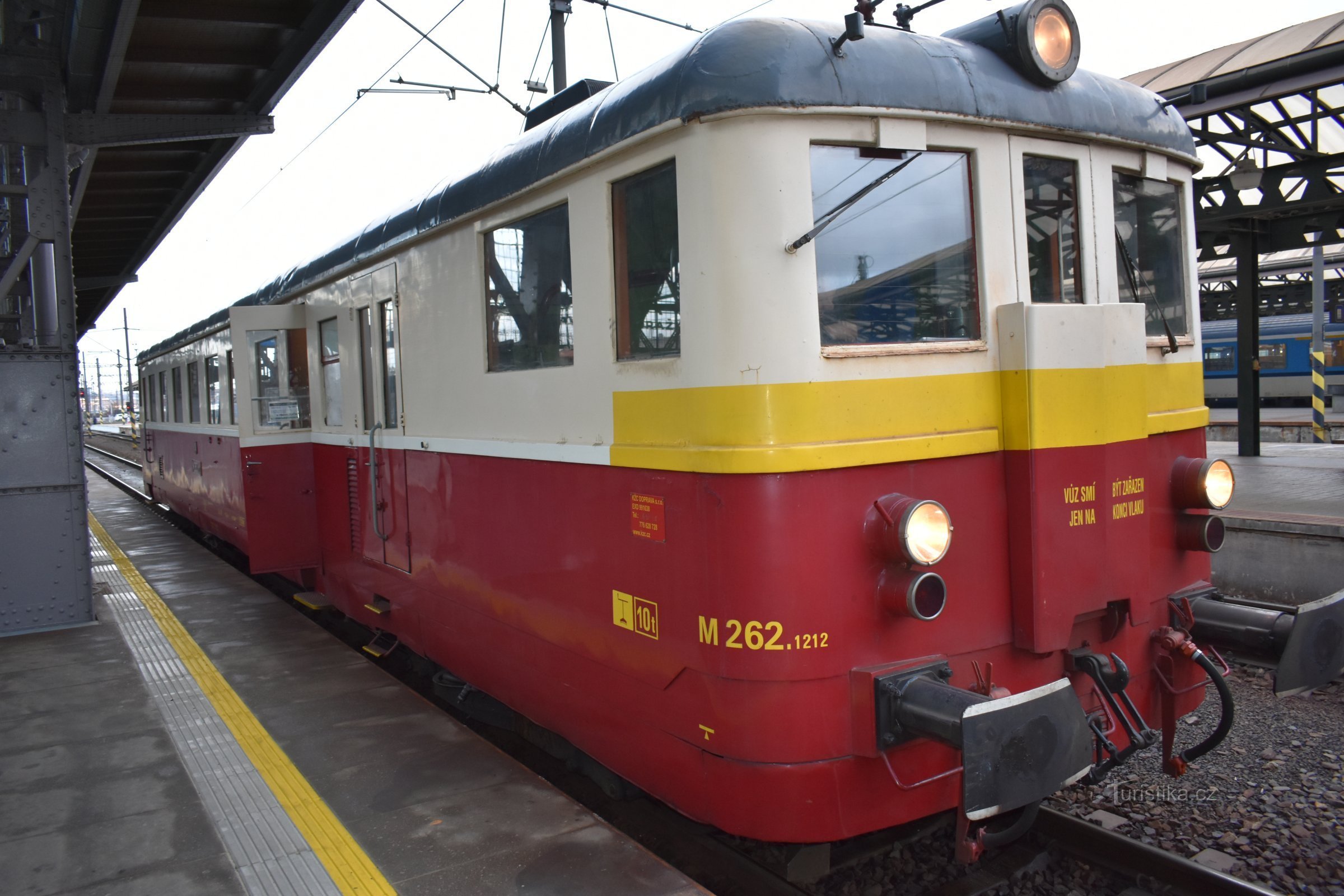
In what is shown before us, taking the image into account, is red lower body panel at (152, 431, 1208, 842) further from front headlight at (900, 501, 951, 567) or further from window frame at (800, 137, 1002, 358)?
window frame at (800, 137, 1002, 358)

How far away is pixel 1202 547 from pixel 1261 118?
10.7m

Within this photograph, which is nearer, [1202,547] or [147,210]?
[1202,547]

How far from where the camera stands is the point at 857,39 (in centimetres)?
312

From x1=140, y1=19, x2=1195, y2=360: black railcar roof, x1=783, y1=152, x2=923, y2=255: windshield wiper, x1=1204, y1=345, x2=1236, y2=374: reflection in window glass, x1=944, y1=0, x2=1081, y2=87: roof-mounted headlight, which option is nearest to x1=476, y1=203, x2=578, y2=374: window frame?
x1=140, y1=19, x2=1195, y2=360: black railcar roof

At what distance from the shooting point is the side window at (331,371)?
681cm

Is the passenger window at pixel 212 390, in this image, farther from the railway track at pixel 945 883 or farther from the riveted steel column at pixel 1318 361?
the riveted steel column at pixel 1318 361

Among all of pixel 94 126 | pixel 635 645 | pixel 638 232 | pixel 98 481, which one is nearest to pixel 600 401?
pixel 638 232

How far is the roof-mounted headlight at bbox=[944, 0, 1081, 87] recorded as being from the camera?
3457 millimetres

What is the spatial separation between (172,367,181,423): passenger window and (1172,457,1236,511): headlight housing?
11.7 meters

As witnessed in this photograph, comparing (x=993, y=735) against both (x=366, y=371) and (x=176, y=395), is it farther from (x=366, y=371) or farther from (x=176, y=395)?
(x=176, y=395)

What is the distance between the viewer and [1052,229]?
368cm

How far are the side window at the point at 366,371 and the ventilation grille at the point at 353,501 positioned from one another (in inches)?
15.0

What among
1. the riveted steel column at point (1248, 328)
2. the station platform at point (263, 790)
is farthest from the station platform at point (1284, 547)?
the station platform at point (263, 790)

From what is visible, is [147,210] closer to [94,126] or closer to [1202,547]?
[94,126]
